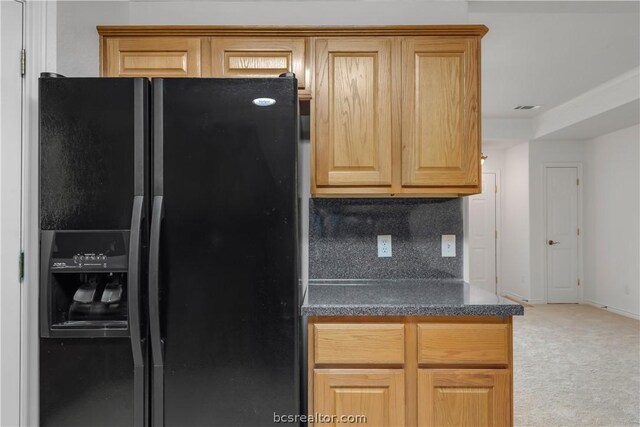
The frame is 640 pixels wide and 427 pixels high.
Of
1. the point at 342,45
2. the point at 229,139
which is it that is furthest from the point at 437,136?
the point at 229,139

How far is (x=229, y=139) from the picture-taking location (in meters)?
1.59

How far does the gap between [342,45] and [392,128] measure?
1.64ft

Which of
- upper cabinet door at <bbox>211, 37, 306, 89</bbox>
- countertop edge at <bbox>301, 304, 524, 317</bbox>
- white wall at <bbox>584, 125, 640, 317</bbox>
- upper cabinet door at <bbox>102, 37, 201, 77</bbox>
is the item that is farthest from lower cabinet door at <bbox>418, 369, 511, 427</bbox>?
white wall at <bbox>584, 125, 640, 317</bbox>

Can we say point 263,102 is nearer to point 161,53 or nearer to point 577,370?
point 161,53

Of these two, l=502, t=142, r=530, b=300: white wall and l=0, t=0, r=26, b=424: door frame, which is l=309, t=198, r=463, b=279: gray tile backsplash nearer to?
l=0, t=0, r=26, b=424: door frame

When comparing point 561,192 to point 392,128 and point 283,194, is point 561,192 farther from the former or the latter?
point 283,194

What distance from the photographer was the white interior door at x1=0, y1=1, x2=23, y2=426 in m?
1.61

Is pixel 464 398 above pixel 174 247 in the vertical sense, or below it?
below

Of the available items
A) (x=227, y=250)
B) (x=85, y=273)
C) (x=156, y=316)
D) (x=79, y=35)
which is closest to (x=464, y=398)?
(x=227, y=250)

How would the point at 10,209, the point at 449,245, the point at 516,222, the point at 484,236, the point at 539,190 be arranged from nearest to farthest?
the point at 10,209 → the point at 449,245 → the point at 539,190 → the point at 516,222 → the point at 484,236

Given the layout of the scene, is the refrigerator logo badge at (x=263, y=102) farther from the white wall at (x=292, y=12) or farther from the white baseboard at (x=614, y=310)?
the white baseboard at (x=614, y=310)

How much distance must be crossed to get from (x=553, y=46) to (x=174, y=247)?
351 centimetres

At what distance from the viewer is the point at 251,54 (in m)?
2.04

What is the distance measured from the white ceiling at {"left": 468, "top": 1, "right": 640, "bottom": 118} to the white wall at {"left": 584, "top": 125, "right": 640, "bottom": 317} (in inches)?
48.9
